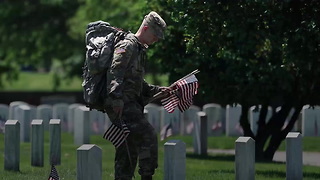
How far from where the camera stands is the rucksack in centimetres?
999

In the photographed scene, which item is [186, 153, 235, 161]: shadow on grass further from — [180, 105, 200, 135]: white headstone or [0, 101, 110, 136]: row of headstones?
[180, 105, 200, 135]: white headstone

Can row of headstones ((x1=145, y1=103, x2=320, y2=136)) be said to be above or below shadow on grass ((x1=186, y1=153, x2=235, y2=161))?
above

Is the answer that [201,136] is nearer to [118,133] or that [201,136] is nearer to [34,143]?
[34,143]

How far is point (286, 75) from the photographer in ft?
53.2

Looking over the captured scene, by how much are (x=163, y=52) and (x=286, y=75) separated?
257 cm

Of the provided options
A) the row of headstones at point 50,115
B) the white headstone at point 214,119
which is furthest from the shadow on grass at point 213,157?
the white headstone at point 214,119

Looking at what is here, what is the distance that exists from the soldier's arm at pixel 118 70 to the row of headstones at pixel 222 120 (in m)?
12.0

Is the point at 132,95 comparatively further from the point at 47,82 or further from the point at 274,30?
the point at 47,82

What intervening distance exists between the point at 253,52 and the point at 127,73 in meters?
6.59

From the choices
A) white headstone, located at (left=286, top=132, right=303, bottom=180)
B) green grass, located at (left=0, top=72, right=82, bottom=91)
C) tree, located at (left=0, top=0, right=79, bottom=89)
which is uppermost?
tree, located at (left=0, top=0, right=79, bottom=89)

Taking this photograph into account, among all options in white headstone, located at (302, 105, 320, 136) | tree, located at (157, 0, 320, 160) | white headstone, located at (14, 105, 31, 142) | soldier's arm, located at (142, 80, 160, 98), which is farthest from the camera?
white headstone, located at (302, 105, 320, 136)

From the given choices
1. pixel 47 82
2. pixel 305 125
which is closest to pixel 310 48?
pixel 305 125

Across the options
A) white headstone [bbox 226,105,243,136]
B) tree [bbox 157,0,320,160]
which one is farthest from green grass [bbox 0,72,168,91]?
tree [bbox 157,0,320,160]

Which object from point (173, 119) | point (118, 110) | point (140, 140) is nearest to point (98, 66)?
point (118, 110)
